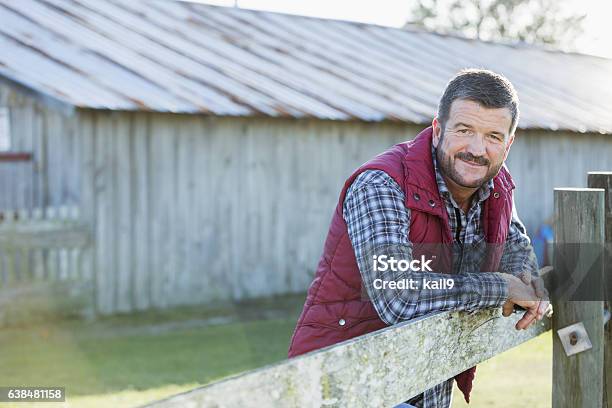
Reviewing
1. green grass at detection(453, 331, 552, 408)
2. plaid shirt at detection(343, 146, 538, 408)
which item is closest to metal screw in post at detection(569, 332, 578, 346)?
plaid shirt at detection(343, 146, 538, 408)

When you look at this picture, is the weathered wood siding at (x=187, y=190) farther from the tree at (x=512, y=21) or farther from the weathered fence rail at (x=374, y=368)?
the tree at (x=512, y=21)

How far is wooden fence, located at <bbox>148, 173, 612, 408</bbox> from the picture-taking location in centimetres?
209

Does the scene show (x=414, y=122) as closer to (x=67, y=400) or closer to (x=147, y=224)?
(x=147, y=224)

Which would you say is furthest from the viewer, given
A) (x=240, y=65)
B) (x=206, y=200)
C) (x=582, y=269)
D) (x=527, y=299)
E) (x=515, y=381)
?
(x=240, y=65)

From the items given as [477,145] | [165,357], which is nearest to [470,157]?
[477,145]

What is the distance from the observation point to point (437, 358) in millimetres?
2822

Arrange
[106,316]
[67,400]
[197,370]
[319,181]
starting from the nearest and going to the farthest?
[67,400]
[197,370]
[106,316]
[319,181]

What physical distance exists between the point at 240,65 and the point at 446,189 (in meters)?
10.6

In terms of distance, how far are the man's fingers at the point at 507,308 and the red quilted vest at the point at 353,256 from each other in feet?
0.80

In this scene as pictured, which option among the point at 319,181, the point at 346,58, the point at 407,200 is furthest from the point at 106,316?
the point at 407,200

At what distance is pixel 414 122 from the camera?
517 inches

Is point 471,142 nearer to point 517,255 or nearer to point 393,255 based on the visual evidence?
point 393,255

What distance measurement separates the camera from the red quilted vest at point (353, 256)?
10.1 feet

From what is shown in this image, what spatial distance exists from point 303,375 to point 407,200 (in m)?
1.00
